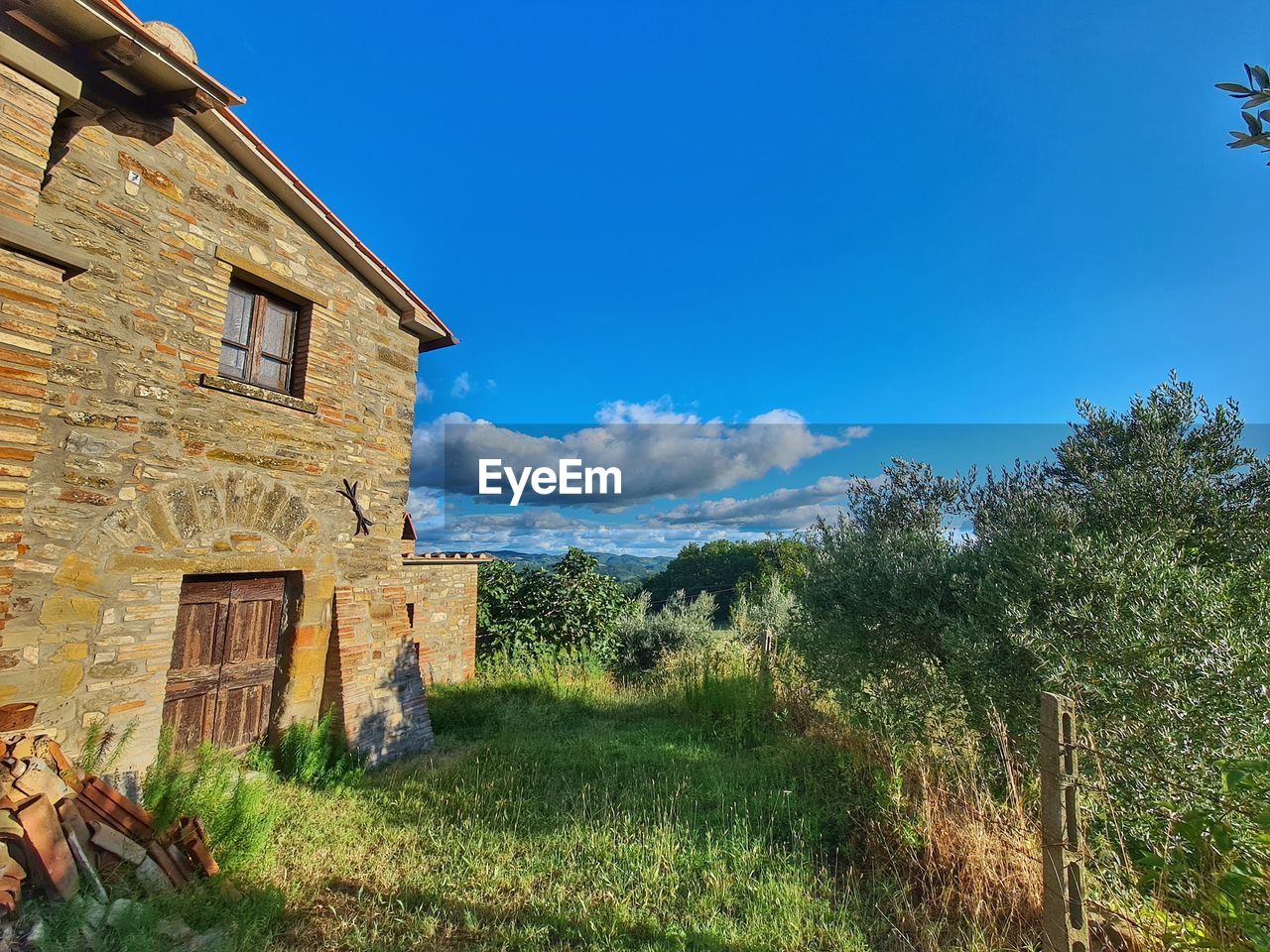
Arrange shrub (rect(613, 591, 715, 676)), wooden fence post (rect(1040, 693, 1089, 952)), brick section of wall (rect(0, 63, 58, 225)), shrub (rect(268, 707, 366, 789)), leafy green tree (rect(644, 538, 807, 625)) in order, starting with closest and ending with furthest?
wooden fence post (rect(1040, 693, 1089, 952)) → brick section of wall (rect(0, 63, 58, 225)) → shrub (rect(268, 707, 366, 789)) → shrub (rect(613, 591, 715, 676)) → leafy green tree (rect(644, 538, 807, 625))

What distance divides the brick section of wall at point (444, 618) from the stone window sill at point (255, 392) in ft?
15.6

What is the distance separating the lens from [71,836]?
327 cm

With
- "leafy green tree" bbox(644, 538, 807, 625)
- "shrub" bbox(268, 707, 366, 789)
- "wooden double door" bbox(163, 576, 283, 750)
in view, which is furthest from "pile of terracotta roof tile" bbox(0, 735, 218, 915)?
"leafy green tree" bbox(644, 538, 807, 625)

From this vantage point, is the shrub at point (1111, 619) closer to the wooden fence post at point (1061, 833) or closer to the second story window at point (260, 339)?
the wooden fence post at point (1061, 833)

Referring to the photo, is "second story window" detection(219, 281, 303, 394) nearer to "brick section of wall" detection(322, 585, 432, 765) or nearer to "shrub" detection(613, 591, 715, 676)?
"brick section of wall" detection(322, 585, 432, 765)

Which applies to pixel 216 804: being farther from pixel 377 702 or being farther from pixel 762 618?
pixel 762 618

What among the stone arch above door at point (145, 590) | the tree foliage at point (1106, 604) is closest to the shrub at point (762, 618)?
the tree foliage at point (1106, 604)

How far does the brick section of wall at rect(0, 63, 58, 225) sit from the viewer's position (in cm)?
354

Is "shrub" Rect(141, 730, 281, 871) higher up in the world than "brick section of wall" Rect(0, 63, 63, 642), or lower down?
lower down

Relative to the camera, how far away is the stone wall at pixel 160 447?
152 inches

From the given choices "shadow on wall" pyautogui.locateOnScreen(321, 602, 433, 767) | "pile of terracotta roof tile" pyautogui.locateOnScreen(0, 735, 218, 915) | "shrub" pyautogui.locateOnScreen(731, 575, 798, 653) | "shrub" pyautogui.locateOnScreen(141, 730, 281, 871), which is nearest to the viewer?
"pile of terracotta roof tile" pyautogui.locateOnScreen(0, 735, 218, 915)

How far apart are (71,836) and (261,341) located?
4.49 m

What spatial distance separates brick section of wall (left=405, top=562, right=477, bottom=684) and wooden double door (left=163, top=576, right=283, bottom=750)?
4045 mm

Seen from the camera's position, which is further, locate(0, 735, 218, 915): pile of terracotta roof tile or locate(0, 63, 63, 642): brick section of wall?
locate(0, 63, 63, 642): brick section of wall
